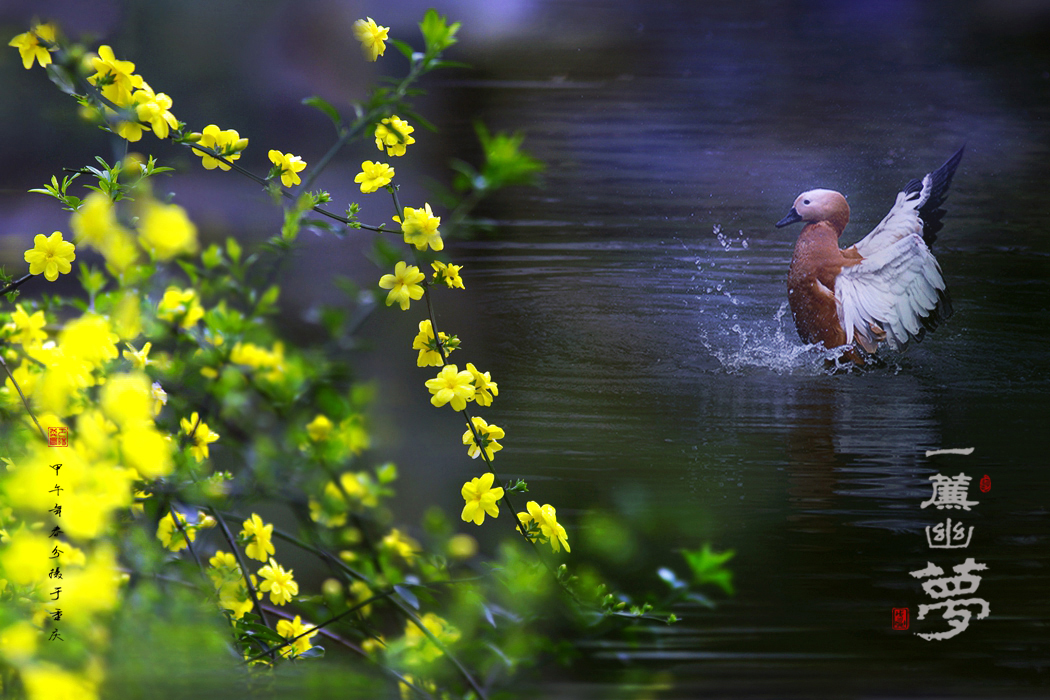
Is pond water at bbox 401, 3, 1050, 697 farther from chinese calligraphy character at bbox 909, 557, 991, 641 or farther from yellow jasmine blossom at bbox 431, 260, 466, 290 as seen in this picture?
yellow jasmine blossom at bbox 431, 260, 466, 290

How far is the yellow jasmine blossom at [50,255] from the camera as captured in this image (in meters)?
0.53

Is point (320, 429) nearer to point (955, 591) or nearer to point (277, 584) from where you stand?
point (277, 584)

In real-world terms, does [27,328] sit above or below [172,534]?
above

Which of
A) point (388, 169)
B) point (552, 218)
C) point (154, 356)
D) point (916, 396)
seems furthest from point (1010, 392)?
point (154, 356)

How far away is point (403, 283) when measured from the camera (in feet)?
1.69

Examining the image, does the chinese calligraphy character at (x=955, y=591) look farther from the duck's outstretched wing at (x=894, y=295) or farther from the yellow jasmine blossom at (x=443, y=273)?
the yellow jasmine blossom at (x=443, y=273)

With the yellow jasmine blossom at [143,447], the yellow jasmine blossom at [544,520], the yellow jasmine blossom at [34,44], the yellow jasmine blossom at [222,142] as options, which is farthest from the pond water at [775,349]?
the yellow jasmine blossom at [143,447]

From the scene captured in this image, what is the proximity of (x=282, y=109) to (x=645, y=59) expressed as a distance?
0.45 meters

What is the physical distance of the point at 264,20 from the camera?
0.82m

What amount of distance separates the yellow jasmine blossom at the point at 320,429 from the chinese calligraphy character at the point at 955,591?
722 millimetres

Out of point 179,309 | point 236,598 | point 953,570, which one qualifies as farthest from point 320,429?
point 953,570

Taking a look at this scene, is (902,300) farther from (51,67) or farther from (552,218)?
(51,67)

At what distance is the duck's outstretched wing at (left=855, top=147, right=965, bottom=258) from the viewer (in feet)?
2.62

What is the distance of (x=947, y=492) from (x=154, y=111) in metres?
0.89
